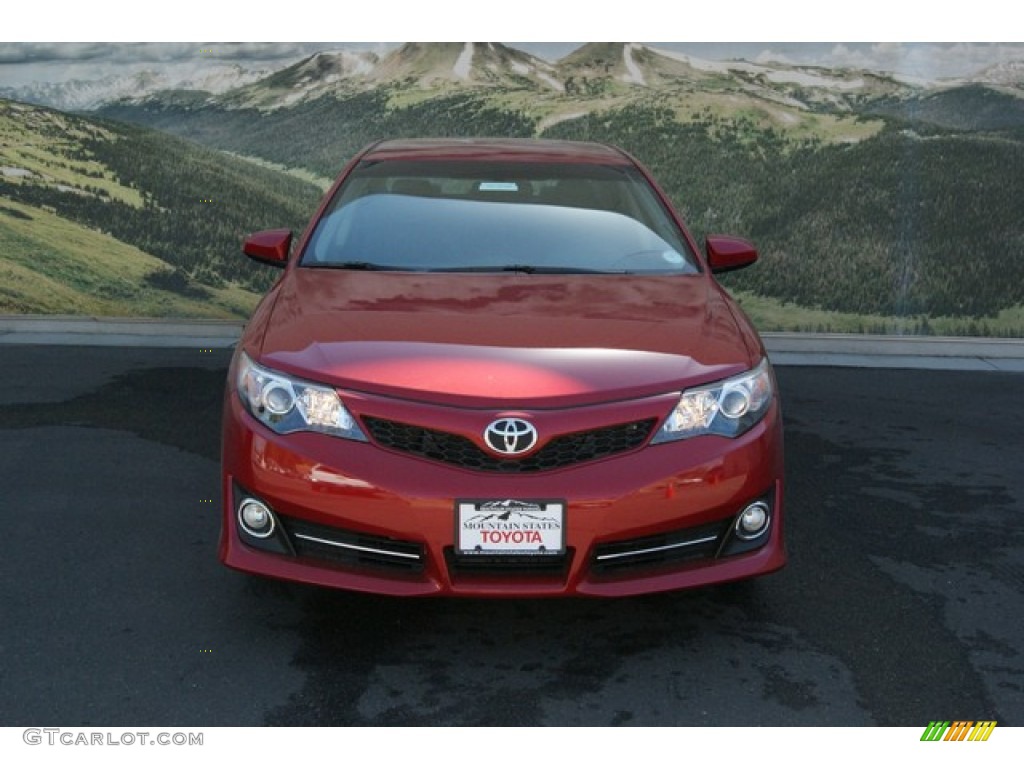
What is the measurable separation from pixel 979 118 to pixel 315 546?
27.4ft

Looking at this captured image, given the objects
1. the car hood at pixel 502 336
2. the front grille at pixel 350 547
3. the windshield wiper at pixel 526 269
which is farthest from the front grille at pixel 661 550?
the windshield wiper at pixel 526 269

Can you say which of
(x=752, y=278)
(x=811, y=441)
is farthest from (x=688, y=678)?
(x=752, y=278)

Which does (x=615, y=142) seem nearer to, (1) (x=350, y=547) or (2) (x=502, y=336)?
(2) (x=502, y=336)

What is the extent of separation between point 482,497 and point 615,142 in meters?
7.90

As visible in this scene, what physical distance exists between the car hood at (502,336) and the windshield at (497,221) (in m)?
0.20

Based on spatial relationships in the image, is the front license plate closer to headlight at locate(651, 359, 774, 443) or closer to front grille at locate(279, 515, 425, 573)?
front grille at locate(279, 515, 425, 573)

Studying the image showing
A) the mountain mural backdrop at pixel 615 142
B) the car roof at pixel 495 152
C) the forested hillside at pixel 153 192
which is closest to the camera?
the car roof at pixel 495 152

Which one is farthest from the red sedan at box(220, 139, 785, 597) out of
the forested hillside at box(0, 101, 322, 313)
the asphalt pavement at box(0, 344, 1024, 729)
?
the forested hillside at box(0, 101, 322, 313)

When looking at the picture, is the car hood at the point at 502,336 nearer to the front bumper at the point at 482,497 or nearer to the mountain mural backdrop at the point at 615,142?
the front bumper at the point at 482,497

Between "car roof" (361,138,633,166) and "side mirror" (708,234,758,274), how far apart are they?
668 millimetres

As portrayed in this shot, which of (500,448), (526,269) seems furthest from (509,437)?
(526,269)

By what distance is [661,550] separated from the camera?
3963 mm

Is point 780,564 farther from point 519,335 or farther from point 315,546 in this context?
point 315,546

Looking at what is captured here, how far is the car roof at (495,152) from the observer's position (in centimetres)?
590
